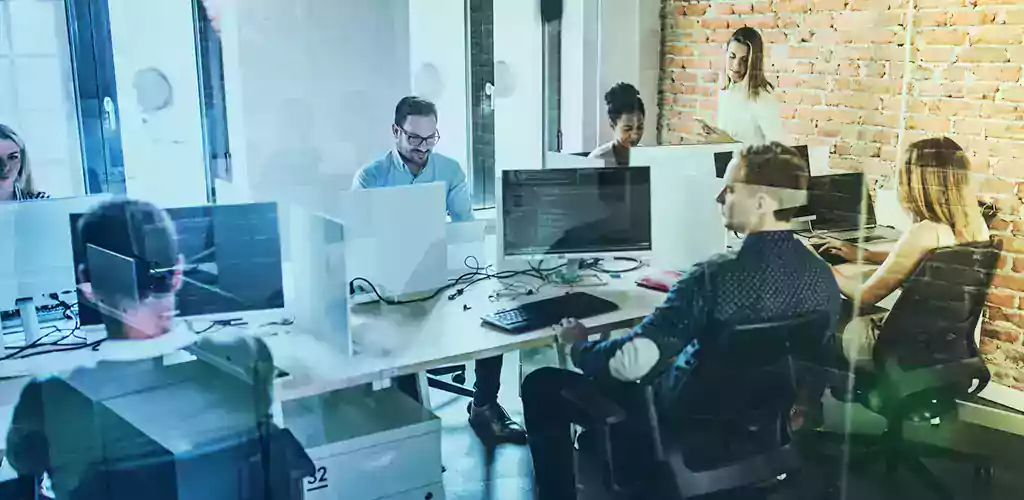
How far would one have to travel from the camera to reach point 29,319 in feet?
7.01

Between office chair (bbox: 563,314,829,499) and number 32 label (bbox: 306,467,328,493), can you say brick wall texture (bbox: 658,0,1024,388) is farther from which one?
number 32 label (bbox: 306,467,328,493)

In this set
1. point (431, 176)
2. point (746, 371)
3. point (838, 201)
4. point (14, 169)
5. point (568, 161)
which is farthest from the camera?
point (431, 176)

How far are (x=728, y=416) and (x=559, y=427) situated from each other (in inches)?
20.2

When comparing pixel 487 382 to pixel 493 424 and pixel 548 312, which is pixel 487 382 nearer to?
pixel 493 424

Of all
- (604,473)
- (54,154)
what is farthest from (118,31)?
(604,473)

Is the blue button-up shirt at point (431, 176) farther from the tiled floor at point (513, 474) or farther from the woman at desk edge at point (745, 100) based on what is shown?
the woman at desk edge at point (745, 100)

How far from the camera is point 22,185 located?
2.33 metres

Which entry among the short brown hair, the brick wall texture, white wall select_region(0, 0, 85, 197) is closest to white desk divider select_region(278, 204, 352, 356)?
white wall select_region(0, 0, 85, 197)

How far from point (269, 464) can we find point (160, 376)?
1.27ft

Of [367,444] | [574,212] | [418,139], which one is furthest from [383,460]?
[418,139]

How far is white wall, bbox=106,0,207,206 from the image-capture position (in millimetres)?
Result: 2467

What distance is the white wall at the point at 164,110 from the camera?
8.09 feet

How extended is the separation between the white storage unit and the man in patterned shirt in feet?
1.23

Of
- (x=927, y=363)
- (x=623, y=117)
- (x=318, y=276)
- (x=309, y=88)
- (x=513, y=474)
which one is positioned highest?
(x=309, y=88)
